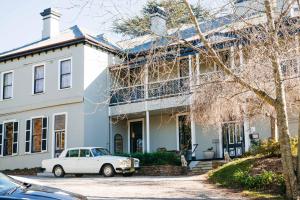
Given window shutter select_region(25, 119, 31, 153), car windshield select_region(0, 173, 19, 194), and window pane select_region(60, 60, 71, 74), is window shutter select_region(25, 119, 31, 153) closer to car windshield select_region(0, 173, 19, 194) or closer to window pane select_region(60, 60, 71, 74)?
window pane select_region(60, 60, 71, 74)

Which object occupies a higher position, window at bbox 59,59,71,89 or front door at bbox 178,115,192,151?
window at bbox 59,59,71,89

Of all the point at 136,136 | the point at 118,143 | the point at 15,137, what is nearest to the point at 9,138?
the point at 15,137

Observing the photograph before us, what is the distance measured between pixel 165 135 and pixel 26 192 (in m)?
20.0

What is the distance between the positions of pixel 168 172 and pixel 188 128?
479cm

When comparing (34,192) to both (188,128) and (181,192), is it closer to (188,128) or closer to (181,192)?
(181,192)

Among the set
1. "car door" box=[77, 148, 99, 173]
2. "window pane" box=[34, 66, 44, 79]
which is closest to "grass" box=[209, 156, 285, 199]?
"car door" box=[77, 148, 99, 173]

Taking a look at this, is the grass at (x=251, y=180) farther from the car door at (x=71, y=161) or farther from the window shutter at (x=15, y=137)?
the window shutter at (x=15, y=137)

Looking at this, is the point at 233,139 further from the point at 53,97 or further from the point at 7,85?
the point at 7,85

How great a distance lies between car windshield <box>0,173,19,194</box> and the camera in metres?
6.15

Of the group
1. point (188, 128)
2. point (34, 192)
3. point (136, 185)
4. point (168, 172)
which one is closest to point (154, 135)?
point (188, 128)

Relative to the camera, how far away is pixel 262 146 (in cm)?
1742

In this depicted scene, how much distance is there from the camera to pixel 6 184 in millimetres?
6465

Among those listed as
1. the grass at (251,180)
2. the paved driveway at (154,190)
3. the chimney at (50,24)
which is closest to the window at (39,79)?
the chimney at (50,24)

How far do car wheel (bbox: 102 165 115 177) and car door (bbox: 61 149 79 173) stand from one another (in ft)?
4.94
